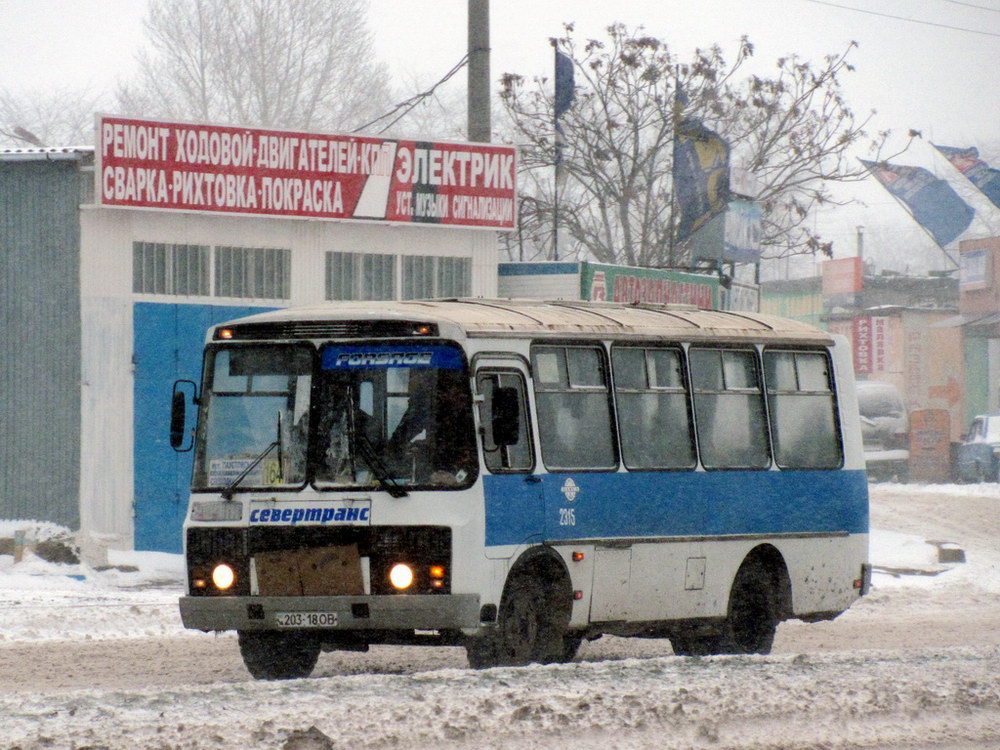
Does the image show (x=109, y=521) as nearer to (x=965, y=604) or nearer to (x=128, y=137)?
(x=128, y=137)

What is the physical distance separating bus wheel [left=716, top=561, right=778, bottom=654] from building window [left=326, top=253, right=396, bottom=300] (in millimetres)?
9255

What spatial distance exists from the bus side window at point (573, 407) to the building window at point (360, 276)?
32.1ft

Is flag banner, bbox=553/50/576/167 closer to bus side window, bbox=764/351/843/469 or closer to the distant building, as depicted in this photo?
the distant building

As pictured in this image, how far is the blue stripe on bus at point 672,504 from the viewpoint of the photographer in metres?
11.1

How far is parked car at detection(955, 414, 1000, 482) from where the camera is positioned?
40531 millimetres

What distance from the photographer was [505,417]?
420 inches

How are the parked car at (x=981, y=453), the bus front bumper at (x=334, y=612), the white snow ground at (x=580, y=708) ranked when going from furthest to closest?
1. the parked car at (x=981, y=453)
2. the bus front bumper at (x=334, y=612)
3. the white snow ground at (x=580, y=708)

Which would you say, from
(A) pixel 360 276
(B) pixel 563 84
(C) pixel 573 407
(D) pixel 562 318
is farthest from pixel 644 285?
(C) pixel 573 407

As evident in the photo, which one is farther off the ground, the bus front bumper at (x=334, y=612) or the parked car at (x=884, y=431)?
the parked car at (x=884, y=431)

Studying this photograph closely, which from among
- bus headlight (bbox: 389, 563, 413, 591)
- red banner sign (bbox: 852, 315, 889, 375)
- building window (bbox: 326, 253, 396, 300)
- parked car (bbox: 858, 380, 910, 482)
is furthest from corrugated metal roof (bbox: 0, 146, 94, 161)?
red banner sign (bbox: 852, 315, 889, 375)

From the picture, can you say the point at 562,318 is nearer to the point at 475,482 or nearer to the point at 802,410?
the point at 475,482

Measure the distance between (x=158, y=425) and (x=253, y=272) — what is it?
7.09 feet

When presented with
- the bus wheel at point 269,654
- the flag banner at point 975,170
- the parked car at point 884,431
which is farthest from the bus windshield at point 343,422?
the flag banner at point 975,170

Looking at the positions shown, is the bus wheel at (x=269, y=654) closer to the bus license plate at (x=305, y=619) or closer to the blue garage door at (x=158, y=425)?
the bus license plate at (x=305, y=619)
